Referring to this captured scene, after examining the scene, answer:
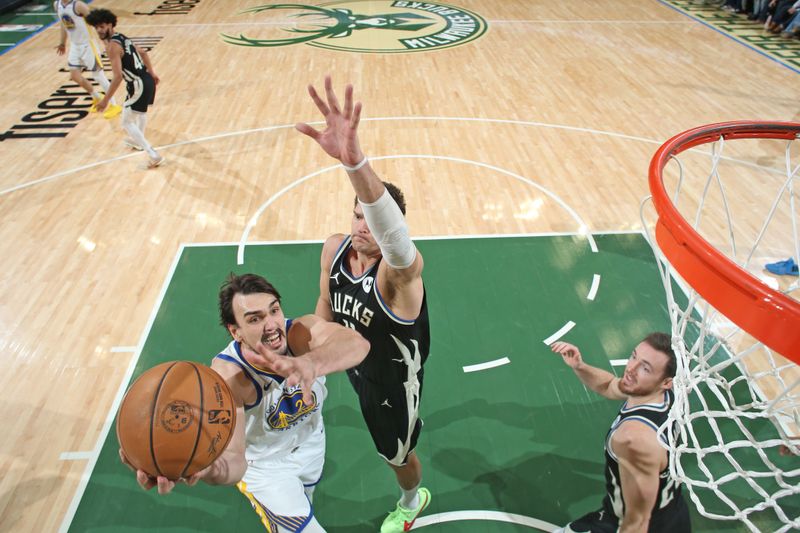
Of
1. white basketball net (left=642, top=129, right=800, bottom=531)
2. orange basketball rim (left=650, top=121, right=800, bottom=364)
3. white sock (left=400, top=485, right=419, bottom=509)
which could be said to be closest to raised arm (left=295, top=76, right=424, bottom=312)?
orange basketball rim (left=650, top=121, right=800, bottom=364)

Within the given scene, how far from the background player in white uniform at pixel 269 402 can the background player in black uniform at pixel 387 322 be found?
0.23 metres

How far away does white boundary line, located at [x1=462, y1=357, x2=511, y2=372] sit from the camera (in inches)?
165

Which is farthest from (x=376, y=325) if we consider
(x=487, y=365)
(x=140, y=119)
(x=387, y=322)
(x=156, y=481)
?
(x=140, y=119)

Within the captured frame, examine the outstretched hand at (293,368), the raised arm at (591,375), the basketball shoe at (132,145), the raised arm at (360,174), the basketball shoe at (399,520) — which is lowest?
the basketball shoe at (399,520)

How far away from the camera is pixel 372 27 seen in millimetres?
12258

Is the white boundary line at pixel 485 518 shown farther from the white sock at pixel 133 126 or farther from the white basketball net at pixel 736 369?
the white sock at pixel 133 126

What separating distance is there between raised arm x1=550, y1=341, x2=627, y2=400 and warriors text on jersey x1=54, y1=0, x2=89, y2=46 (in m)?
8.61

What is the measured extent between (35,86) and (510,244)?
28.5ft

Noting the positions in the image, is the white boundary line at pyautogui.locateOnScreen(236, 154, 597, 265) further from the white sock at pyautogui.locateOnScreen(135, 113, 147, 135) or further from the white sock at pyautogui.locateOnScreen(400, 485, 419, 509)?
the white sock at pyautogui.locateOnScreen(400, 485, 419, 509)

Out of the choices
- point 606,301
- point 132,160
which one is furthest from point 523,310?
point 132,160

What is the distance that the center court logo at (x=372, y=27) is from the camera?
11.3 metres

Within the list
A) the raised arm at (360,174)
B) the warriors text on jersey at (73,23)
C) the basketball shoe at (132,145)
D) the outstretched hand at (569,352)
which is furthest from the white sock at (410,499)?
the warriors text on jersey at (73,23)

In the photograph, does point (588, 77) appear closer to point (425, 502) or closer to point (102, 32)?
point (102, 32)

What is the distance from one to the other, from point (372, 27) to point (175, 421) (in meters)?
12.0
